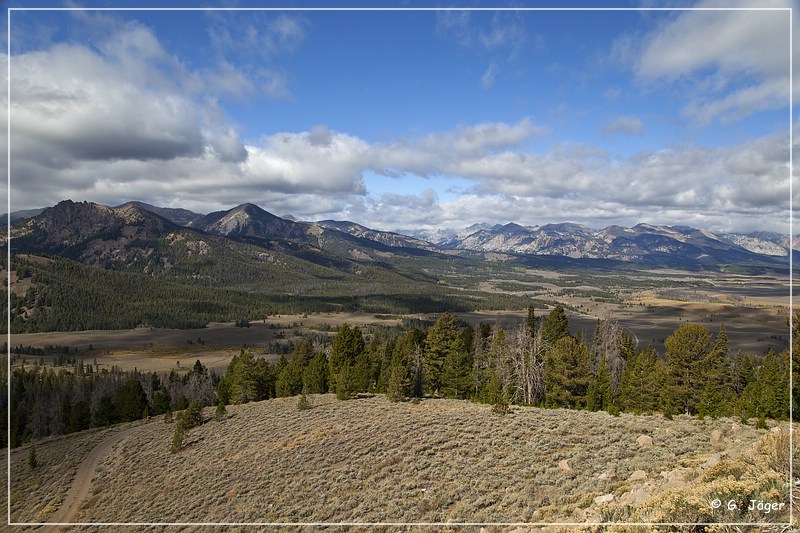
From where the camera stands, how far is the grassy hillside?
48.7ft

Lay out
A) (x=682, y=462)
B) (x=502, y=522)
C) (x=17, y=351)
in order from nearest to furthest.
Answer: (x=502, y=522), (x=682, y=462), (x=17, y=351)

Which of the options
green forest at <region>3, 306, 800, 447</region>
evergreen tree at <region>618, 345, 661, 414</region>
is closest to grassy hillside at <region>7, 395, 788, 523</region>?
green forest at <region>3, 306, 800, 447</region>

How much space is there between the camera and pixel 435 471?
23.7 meters

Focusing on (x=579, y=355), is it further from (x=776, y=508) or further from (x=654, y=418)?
(x=776, y=508)

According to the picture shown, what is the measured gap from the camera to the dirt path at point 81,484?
3259 centimetres

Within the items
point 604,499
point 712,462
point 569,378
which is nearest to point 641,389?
point 569,378

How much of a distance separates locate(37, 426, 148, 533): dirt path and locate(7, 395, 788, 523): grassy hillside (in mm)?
1119

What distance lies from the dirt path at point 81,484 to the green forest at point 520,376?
23.9 ft

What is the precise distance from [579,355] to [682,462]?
3073 cm

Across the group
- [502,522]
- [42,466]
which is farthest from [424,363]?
[42,466]

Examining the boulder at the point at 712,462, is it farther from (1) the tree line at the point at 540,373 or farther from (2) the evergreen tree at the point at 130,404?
(2) the evergreen tree at the point at 130,404

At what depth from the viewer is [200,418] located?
48625 mm

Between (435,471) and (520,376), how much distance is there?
29.7 m

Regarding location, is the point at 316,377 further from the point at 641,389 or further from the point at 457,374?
the point at 641,389
